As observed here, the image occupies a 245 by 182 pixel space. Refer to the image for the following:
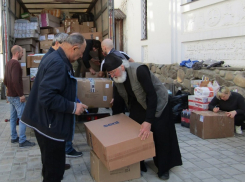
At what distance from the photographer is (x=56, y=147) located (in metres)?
2.44

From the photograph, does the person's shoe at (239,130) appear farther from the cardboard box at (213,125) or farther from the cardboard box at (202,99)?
the cardboard box at (202,99)

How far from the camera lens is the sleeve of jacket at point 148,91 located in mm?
2969

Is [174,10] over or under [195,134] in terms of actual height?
over

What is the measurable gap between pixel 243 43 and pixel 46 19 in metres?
4.99

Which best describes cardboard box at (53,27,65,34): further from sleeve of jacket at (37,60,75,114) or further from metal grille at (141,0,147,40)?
sleeve of jacket at (37,60,75,114)

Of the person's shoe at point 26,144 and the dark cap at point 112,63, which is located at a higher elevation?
the dark cap at point 112,63

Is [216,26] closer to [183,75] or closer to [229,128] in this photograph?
[183,75]

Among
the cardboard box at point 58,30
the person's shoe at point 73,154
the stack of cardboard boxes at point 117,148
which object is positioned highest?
the cardboard box at point 58,30

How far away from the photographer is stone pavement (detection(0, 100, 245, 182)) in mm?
3445

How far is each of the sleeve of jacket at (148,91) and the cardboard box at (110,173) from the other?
758mm

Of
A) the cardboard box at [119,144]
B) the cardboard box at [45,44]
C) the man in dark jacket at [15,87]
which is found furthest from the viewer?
the cardboard box at [45,44]

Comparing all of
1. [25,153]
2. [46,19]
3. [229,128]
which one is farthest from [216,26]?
[25,153]

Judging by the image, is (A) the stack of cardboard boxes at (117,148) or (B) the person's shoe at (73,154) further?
(B) the person's shoe at (73,154)

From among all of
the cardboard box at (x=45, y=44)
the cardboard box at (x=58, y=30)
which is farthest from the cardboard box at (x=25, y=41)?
the cardboard box at (x=58, y=30)
